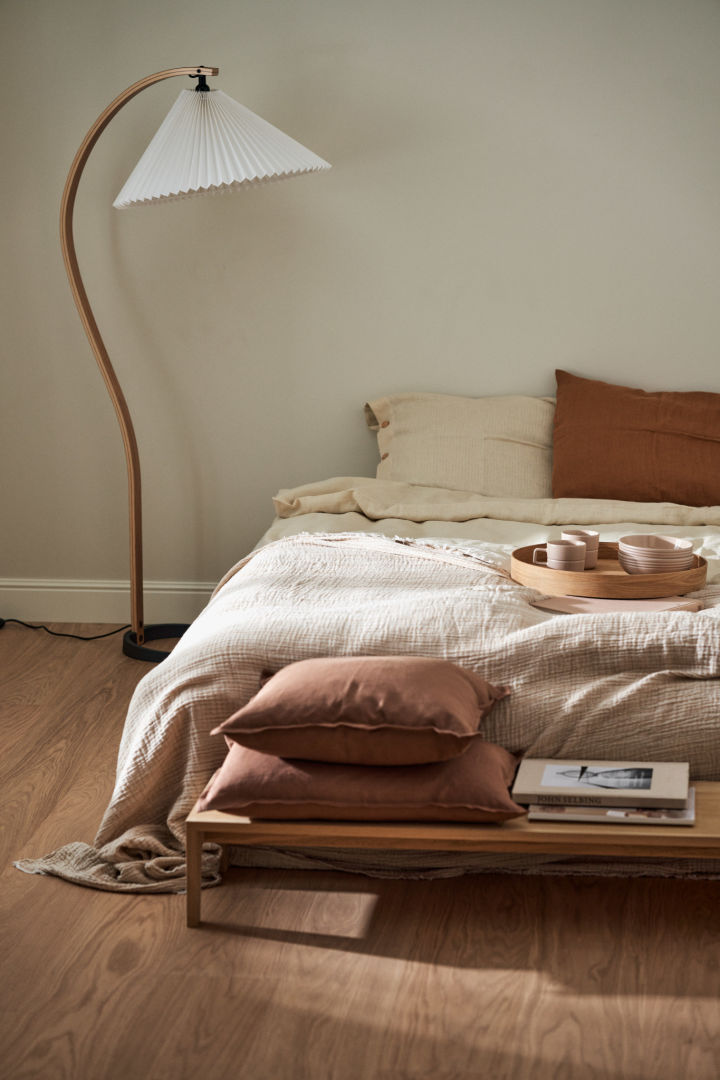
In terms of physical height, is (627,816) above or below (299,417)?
below

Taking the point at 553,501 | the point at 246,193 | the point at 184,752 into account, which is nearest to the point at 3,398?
the point at 246,193

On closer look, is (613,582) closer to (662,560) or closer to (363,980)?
(662,560)

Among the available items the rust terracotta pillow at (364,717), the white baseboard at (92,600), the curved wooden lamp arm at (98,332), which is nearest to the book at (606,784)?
the rust terracotta pillow at (364,717)

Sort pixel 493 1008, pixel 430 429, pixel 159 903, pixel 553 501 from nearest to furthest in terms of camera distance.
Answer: pixel 493 1008, pixel 159 903, pixel 553 501, pixel 430 429

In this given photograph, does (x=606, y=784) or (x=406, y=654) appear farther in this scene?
(x=406, y=654)

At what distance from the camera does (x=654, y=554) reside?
7.52 feet

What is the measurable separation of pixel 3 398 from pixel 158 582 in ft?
2.88

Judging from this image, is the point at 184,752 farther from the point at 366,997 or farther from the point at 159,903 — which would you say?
the point at 366,997

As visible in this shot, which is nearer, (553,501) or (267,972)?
(267,972)

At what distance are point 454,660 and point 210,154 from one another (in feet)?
6.18

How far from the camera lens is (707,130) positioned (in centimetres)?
354

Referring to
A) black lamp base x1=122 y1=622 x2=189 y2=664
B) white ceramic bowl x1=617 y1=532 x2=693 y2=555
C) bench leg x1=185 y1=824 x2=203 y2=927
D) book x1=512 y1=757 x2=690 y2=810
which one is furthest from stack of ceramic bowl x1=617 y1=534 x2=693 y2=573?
black lamp base x1=122 y1=622 x2=189 y2=664

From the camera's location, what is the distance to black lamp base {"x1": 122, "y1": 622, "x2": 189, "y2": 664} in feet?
11.1

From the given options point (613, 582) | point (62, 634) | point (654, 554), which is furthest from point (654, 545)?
point (62, 634)
